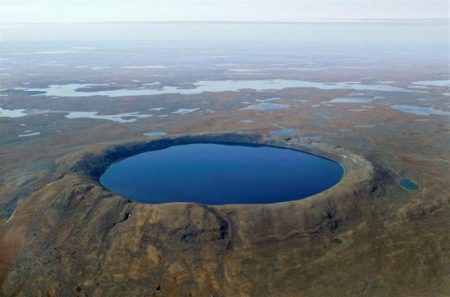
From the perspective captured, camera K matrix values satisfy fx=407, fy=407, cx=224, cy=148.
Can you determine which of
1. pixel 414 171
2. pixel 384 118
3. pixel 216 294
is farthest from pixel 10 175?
pixel 384 118

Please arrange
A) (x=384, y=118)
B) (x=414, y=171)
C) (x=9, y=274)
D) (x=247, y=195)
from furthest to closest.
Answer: (x=384, y=118)
(x=414, y=171)
(x=247, y=195)
(x=9, y=274)

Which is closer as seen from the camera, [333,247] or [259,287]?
[259,287]

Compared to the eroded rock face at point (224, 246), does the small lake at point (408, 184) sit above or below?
above

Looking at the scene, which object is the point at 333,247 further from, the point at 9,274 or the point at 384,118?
the point at 384,118

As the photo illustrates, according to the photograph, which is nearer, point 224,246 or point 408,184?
point 224,246

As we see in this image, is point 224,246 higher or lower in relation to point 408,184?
lower

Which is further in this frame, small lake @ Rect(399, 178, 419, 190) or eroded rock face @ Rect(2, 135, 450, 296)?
small lake @ Rect(399, 178, 419, 190)

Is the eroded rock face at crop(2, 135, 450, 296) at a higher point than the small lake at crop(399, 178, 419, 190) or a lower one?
lower

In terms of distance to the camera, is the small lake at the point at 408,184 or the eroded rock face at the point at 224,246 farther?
Result: the small lake at the point at 408,184
